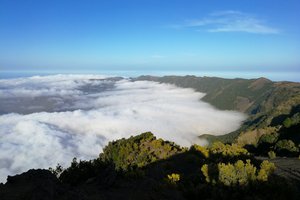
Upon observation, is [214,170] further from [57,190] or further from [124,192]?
[57,190]

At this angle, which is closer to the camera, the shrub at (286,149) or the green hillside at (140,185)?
the green hillside at (140,185)

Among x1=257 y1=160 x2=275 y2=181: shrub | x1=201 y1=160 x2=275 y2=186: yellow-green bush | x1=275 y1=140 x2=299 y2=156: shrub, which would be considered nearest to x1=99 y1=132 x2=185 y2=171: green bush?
x1=275 y1=140 x2=299 y2=156: shrub

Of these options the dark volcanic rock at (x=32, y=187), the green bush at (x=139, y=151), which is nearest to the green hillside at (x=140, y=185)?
the dark volcanic rock at (x=32, y=187)

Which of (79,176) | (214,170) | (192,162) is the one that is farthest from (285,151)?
(79,176)

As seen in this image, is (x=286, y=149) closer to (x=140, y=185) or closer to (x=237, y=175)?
(x=237, y=175)

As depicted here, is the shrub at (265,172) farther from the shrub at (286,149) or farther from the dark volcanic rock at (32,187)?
the shrub at (286,149)

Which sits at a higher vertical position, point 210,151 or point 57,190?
point 57,190

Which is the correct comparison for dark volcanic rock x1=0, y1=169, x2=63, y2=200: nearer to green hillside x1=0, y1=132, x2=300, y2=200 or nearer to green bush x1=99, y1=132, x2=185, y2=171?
green hillside x1=0, y1=132, x2=300, y2=200

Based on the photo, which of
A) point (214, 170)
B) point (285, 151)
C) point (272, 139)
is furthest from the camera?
point (272, 139)

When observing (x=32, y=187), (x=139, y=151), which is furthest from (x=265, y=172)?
(x=139, y=151)

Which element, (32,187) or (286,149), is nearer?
(32,187)

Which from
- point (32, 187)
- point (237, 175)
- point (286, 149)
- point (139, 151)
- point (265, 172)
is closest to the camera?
point (32, 187)
